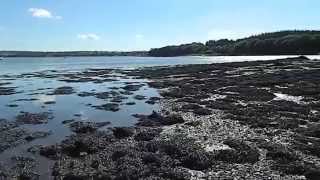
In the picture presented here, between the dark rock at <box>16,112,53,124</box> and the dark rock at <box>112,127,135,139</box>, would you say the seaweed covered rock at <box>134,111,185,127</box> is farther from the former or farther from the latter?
the dark rock at <box>16,112,53,124</box>

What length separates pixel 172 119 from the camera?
3112 centimetres

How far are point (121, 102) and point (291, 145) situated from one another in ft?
80.6

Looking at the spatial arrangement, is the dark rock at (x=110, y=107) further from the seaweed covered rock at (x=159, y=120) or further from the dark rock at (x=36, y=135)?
the dark rock at (x=36, y=135)

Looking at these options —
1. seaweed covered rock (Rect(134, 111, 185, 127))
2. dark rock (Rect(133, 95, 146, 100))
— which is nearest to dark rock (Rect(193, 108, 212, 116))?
seaweed covered rock (Rect(134, 111, 185, 127))

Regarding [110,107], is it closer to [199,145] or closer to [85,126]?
[85,126]

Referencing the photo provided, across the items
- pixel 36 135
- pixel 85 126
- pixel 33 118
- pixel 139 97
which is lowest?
pixel 139 97

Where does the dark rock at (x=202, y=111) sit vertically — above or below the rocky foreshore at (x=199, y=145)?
below

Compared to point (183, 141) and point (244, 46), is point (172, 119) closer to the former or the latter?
point (183, 141)

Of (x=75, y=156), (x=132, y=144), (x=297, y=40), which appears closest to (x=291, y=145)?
(x=132, y=144)

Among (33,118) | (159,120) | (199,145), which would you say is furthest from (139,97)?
(199,145)

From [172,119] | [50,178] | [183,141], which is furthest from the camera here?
[172,119]

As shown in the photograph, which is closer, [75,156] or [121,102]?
[75,156]

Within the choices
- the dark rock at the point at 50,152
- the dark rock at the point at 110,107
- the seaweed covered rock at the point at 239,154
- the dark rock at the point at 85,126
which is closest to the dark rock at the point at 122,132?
the dark rock at the point at 85,126

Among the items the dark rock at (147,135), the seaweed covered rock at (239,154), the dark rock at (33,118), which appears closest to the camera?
the seaweed covered rock at (239,154)
